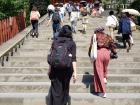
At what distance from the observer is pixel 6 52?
1508 centimetres

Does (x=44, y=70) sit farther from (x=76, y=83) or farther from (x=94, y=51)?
(x=94, y=51)

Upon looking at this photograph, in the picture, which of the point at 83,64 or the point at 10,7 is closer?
the point at 83,64

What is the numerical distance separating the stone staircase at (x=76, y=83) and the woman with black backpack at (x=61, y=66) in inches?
39.0

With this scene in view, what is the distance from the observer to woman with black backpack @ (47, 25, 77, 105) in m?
9.81

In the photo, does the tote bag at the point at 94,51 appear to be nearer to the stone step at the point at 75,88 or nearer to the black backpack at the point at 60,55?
the stone step at the point at 75,88

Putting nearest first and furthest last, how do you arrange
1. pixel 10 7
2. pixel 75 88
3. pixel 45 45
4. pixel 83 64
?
pixel 75 88 < pixel 83 64 < pixel 45 45 < pixel 10 7

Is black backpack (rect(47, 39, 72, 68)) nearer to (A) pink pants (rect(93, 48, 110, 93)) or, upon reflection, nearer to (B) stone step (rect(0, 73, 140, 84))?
(A) pink pants (rect(93, 48, 110, 93))

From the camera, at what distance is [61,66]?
32.1 ft

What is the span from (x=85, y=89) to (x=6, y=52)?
409 cm

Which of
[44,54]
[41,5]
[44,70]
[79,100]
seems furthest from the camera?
[41,5]

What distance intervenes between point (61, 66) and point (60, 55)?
232 millimetres

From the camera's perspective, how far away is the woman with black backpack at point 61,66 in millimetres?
9812

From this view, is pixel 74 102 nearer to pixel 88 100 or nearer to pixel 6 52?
pixel 88 100

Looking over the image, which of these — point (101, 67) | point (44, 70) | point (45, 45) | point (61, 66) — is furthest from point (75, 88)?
point (45, 45)
